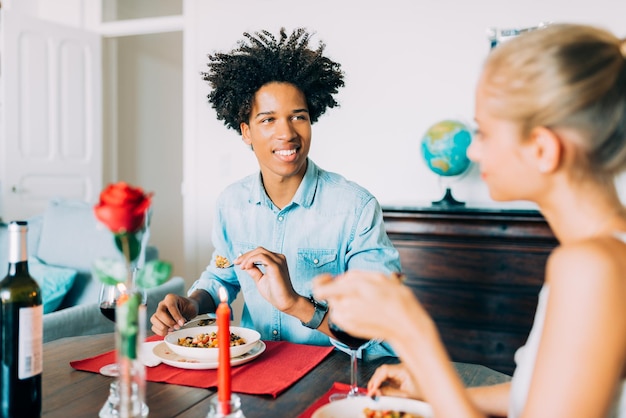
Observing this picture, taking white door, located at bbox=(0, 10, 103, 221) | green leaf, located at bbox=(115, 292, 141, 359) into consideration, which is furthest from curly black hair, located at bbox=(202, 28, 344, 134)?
white door, located at bbox=(0, 10, 103, 221)

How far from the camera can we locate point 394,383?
1118mm

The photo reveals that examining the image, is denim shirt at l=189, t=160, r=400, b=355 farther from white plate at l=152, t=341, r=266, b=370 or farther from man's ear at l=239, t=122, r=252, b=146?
white plate at l=152, t=341, r=266, b=370

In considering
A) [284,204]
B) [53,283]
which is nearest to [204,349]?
[284,204]

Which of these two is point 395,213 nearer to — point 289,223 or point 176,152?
point 289,223

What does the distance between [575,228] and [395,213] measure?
1.68m

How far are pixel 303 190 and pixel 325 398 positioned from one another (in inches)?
32.1

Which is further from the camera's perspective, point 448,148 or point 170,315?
point 448,148

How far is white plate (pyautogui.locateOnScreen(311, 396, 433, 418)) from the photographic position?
3.19ft

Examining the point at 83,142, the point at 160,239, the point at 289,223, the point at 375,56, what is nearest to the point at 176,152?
the point at 160,239

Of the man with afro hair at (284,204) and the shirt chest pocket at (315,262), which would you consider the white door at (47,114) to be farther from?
the shirt chest pocket at (315,262)

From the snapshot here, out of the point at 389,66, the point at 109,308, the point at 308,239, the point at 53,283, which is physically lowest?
the point at 53,283

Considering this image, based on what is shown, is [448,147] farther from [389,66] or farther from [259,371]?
[259,371]

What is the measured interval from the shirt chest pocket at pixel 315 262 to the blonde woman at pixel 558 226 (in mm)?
915

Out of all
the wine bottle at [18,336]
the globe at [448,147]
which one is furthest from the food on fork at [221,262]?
the globe at [448,147]
